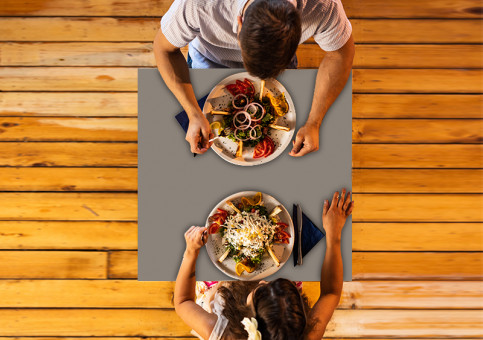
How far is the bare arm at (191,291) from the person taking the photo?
1.40m

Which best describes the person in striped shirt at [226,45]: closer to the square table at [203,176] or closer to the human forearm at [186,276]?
the square table at [203,176]

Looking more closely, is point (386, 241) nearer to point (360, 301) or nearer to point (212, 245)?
point (360, 301)

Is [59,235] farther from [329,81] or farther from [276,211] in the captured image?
[329,81]

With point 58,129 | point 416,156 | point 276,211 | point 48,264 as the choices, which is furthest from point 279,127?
point 48,264

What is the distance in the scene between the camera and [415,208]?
7.54 feet

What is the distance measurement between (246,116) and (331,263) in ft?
2.21

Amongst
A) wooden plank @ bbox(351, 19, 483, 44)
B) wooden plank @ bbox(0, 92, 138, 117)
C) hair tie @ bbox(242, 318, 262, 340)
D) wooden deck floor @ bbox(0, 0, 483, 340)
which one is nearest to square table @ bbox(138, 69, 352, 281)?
hair tie @ bbox(242, 318, 262, 340)

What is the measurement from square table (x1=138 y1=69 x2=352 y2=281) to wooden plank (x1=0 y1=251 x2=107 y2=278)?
1.00 m

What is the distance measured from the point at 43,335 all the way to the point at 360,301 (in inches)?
79.4

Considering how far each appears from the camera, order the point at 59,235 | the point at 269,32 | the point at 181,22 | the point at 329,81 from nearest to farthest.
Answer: the point at 269,32 < the point at 181,22 < the point at 329,81 < the point at 59,235

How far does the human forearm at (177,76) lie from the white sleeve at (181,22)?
0.17ft

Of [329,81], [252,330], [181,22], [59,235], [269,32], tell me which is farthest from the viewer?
[59,235]

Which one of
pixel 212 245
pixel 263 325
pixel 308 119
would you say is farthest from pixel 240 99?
pixel 263 325

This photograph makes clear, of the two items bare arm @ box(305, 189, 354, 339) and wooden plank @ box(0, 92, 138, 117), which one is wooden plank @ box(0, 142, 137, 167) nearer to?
wooden plank @ box(0, 92, 138, 117)
